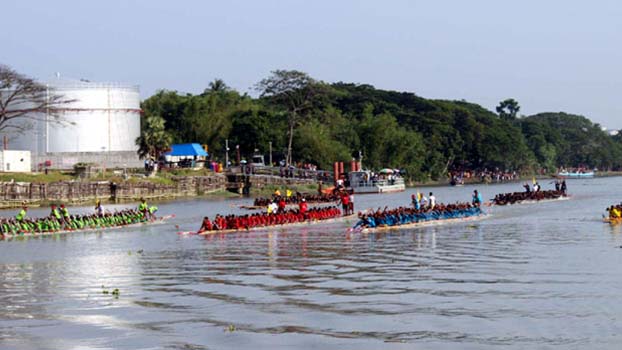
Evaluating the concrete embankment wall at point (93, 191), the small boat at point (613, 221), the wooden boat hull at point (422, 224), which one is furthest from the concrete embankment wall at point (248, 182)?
the small boat at point (613, 221)

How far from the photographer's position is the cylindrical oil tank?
3536 inches

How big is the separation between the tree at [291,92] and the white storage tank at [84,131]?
1764cm

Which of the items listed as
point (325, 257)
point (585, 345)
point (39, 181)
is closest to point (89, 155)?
point (39, 181)

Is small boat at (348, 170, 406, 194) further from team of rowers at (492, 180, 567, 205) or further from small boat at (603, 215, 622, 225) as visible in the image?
small boat at (603, 215, 622, 225)

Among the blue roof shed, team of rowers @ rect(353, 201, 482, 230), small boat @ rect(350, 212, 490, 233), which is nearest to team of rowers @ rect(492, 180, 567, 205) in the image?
small boat @ rect(350, 212, 490, 233)

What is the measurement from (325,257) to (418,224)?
14840 mm

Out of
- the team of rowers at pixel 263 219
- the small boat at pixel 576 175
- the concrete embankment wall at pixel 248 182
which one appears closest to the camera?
the team of rowers at pixel 263 219

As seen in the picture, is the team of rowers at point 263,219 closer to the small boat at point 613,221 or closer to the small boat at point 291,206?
the small boat at point 291,206

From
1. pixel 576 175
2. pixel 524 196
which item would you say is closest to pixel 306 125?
pixel 524 196

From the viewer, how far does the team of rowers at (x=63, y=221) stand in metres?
43.4

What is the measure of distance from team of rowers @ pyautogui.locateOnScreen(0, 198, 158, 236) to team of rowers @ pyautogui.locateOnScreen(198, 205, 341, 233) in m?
4.38

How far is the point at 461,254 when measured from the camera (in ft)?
112

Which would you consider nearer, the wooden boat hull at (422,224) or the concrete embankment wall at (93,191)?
the wooden boat hull at (422,224)

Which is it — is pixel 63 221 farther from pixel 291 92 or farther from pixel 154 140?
pixel 291 92
